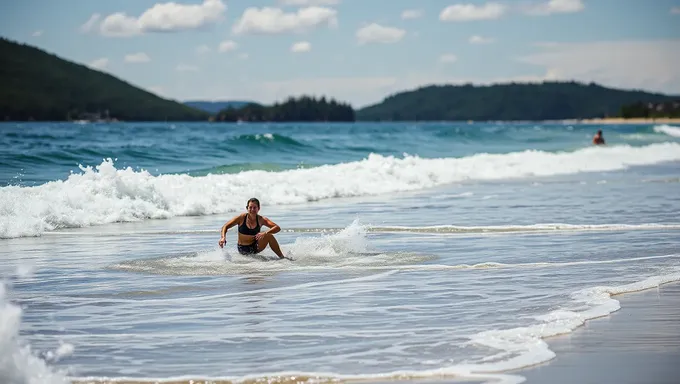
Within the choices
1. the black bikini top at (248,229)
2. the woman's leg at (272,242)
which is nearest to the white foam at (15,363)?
the woman's leg at (272,242)

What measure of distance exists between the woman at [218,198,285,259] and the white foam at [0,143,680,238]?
5.42 metres

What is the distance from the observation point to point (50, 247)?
1772 cm

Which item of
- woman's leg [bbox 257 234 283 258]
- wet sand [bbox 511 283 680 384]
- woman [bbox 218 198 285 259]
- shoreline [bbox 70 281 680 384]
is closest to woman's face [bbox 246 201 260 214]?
woman [bbox 218 198 285 259]

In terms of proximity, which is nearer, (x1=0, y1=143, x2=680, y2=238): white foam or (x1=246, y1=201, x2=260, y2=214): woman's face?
(x1=246, y1=201, x2=260, y2=214): woman's face

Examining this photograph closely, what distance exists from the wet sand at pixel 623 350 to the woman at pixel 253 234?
6.01 meters

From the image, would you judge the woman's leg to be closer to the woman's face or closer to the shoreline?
the woman's face

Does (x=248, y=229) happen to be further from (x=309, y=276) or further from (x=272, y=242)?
(x=309, y=276)

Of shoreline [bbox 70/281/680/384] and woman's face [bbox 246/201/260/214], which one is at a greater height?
woman's face [bbox 246/201/260/214]

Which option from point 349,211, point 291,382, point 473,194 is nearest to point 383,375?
point 291,382

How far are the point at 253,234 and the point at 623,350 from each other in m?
8.03

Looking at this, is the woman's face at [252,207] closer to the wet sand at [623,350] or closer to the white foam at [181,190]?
the white foam at [181,190]

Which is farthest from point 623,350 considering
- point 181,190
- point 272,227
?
point 181,190

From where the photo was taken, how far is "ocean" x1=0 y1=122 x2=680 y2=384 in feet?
30.3

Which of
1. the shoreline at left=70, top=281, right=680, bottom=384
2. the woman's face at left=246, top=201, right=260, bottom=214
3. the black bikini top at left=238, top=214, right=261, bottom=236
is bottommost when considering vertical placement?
the shoreline at left=70, top=281, right=680, bottom=384
